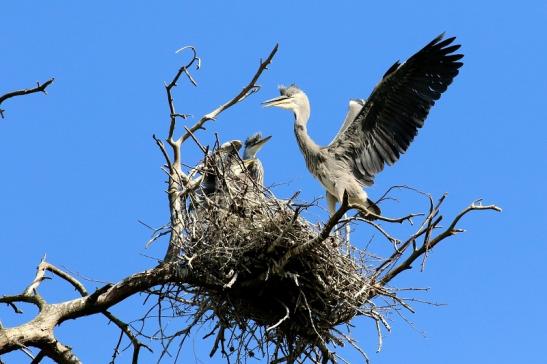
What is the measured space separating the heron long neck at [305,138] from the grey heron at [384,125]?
17 mm

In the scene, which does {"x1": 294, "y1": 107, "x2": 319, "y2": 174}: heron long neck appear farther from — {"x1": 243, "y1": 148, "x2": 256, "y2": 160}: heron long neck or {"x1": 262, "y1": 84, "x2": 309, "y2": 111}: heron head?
{"x1": 243, "y1": 148, "x2": 256, "y2": 160}: heron long neck

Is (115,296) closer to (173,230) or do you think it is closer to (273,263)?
(173,230)

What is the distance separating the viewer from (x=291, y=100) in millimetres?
7168

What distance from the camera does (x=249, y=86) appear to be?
249 inches

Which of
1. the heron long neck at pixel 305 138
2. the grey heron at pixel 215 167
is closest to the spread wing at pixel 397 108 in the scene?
the heron long neck at pixel 305 138

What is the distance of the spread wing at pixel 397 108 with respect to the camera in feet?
21.8

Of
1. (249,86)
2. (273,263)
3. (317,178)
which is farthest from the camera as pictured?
(317,178)

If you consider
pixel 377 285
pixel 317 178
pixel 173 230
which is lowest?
pixel 377 285

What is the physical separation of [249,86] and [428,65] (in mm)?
1228

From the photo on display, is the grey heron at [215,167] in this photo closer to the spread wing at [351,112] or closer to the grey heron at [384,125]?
the grey heron at [384,125]

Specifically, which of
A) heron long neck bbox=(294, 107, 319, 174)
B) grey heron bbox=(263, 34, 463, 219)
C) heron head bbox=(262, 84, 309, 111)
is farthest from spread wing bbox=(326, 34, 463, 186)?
heron head bbox=(262, 84, 309, 111)

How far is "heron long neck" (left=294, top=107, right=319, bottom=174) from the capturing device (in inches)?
272

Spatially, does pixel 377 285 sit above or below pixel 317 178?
below

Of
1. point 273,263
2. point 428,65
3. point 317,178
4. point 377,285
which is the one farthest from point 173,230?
point 428,65
